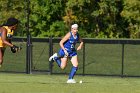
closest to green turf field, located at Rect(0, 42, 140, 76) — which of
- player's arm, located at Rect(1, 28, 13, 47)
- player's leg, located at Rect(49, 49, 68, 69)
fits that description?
player's leg, located at Rect(49, 49, 68, 69)

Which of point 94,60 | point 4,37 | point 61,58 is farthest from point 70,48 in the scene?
point 94,60

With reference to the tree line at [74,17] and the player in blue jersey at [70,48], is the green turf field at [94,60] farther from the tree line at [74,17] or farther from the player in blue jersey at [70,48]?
the tree line at [74,17]

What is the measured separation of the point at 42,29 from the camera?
4900 centimetres

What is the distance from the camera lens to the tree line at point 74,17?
47.1 meters

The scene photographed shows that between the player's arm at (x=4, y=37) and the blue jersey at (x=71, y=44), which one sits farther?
the blue jersey at (x=71, y=44)

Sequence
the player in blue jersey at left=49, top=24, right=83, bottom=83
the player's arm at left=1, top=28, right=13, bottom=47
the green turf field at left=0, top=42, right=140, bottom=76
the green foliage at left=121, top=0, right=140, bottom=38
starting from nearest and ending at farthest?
the player's arm at left=1, top=28, right=13, bottom=47 < the player in blue jersey at left=49, top=24, right=83, bottom=83 < the green turf field at left=0, top=42, right=140, bottom=76 < the green foliage at left=121, top=0, right=140, bottom=38

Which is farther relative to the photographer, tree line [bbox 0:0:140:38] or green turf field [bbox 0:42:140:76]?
tree line [bbox 0:0:140:38]

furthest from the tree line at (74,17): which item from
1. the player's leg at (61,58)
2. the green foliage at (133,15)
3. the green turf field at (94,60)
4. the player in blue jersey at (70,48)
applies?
the player in blue jersey at (70,48)

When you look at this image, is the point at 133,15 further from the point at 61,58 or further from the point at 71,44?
the point at 71,44

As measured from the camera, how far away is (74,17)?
47.6m

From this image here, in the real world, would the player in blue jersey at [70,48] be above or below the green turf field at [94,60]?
above

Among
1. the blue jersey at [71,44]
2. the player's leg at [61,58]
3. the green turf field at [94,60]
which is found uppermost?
the blue jersey at [71,44]

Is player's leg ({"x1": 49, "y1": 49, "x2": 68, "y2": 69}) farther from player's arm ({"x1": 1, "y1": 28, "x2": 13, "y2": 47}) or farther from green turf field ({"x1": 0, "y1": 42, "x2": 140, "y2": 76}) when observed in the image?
Result: green turf field ({"x1": 0, "y1": 42, "x2": 140, "y2": 76})

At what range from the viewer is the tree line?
4709 centimetres
